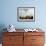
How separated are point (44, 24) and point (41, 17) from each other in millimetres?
264

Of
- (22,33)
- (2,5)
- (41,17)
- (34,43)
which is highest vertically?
(2,5)

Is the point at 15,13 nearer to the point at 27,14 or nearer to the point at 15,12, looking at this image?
the point at 15,12

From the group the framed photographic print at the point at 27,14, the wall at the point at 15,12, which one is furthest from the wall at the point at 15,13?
the framed photographic print at the point at 27,14

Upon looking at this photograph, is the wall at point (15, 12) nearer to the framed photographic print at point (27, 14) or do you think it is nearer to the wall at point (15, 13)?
the wall at point (15, 13)

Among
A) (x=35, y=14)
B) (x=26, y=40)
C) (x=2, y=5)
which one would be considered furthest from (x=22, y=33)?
(x=2, y=5)

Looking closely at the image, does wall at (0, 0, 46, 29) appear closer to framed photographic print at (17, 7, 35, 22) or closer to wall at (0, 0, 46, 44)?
wall at (0, 0, 46, 44)

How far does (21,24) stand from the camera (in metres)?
4.46

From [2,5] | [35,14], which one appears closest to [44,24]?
[35,14]

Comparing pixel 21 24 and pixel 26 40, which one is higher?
pixel 21 24

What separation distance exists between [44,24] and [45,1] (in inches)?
31.0

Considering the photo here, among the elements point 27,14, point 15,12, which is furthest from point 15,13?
point 27,14

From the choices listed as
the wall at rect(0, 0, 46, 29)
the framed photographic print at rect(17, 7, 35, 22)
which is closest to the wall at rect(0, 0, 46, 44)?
the wall at rect(0, 0, 46, 29)

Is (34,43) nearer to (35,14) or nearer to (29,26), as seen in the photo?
(29,26)

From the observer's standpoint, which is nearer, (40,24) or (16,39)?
(16,39)
